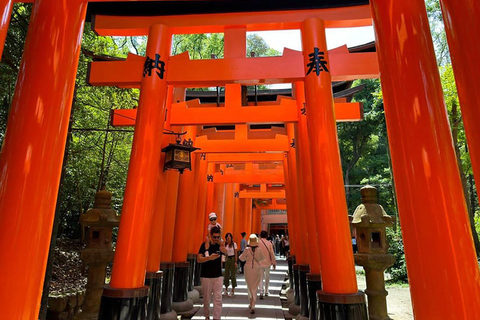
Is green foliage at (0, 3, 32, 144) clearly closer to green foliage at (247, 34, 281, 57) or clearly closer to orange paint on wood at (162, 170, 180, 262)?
orange paint on wood at (162, 170, 180, 262)

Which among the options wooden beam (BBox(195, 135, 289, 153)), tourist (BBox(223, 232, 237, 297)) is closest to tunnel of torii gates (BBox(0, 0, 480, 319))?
tourist (BBox(223, 232, 237, 297))

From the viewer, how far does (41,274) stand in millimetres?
2467

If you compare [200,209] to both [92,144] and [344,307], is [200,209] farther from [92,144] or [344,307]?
[344,307]

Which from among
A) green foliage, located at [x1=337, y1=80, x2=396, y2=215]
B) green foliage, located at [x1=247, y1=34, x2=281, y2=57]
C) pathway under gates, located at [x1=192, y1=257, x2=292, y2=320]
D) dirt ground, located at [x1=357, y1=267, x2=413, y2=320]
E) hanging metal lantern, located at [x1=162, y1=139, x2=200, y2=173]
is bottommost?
dirt ground, located at [x1=357, y1=267, x2=413, y2=320]

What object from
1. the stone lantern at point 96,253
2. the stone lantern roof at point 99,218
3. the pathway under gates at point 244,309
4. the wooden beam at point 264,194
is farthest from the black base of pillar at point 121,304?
the wooden beam at point 264,194

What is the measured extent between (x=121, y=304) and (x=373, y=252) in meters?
4.03

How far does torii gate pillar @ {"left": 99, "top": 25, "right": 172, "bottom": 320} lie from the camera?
402cm

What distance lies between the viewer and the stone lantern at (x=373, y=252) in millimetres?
5129

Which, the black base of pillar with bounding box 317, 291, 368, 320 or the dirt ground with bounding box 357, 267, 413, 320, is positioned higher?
the black base of pillar with bounding box 317, 291, 368, 320

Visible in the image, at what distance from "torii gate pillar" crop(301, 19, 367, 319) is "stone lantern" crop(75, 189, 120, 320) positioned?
367 centimetres

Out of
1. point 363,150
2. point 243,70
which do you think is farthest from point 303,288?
point 363,150

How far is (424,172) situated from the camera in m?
2.14

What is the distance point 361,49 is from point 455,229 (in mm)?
5684

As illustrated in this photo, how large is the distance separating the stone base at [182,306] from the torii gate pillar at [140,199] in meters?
3.12
